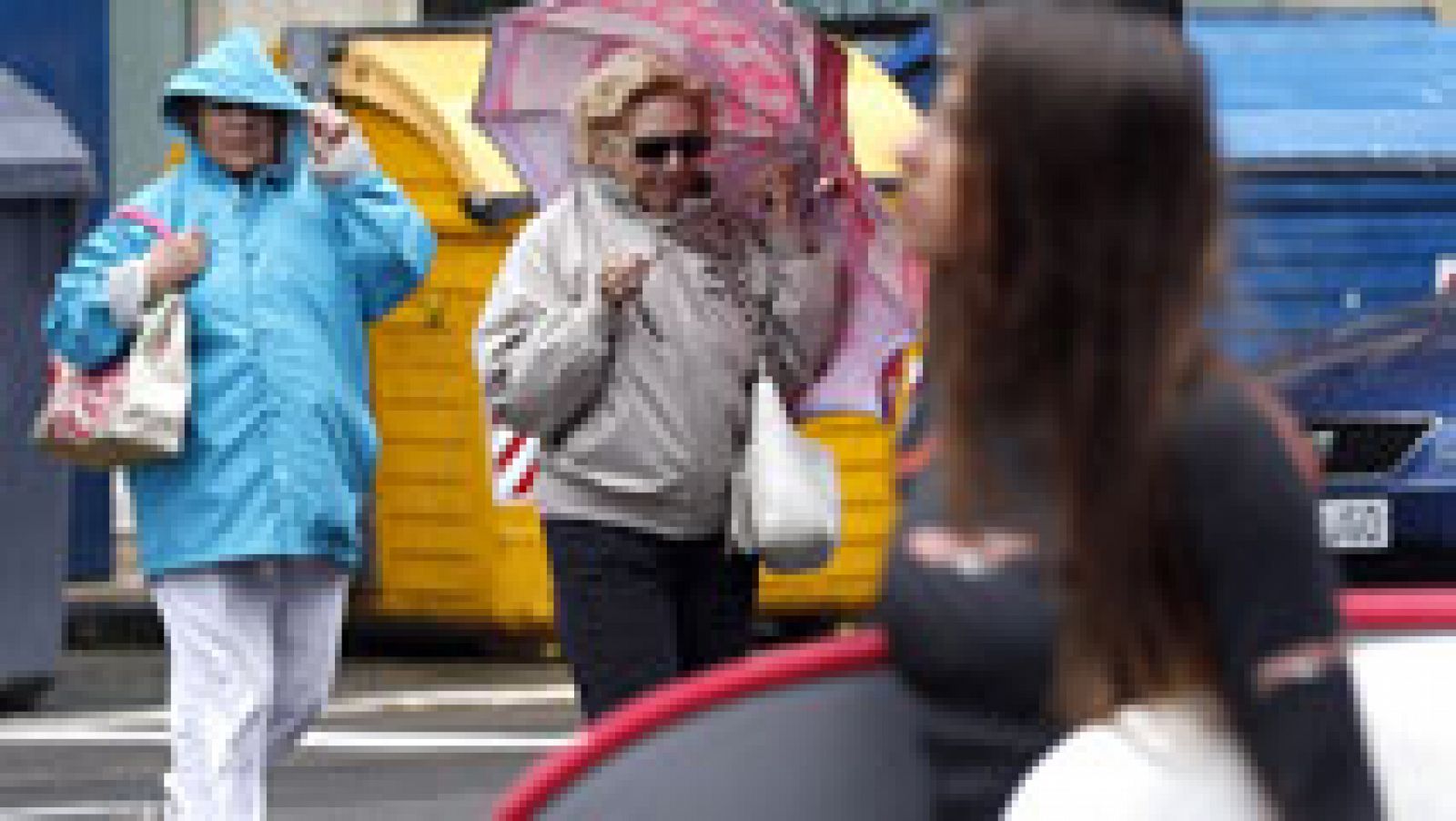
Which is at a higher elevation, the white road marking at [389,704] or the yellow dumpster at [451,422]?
the yellow dumpster at [451,422]

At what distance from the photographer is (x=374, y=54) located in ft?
46.9

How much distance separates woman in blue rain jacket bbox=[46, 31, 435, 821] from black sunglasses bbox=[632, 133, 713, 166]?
1.24m

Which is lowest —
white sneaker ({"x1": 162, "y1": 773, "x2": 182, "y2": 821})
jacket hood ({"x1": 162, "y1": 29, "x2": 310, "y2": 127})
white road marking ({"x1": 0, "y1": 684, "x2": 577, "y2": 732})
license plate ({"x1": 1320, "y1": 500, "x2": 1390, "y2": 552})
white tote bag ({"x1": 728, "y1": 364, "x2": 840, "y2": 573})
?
white road marking ({"x1": 0, "y1": 684, "x2": 577, "y2": 732})

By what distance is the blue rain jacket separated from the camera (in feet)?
27.1

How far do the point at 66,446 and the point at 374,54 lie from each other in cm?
575

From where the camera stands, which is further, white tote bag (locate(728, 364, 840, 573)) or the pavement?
the pavement

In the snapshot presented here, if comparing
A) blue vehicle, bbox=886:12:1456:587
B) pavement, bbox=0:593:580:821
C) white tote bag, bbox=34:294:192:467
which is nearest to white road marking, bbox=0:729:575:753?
pavement, bbox=0:593:580:821

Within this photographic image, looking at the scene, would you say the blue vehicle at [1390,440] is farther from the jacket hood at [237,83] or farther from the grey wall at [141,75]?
the grey wall at [141,75]

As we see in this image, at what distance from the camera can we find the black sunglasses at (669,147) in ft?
23.9

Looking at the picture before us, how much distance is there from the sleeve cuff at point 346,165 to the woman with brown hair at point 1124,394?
4.68 metres

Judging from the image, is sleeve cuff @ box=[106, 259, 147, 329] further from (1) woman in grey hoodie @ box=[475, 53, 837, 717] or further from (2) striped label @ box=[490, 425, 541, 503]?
(1) woman in grey hoodie @ box=[475, 53, 837, 717]

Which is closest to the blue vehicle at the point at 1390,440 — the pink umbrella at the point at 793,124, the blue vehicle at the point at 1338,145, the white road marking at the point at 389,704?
the pink umbrella at the point at 793,124

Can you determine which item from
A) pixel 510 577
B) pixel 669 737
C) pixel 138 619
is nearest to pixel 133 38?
pixel 138 619

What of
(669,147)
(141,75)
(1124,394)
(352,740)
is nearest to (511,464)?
(669,147)
